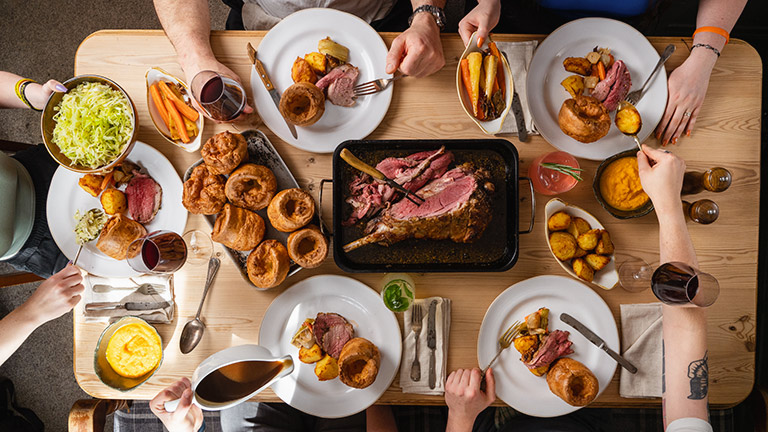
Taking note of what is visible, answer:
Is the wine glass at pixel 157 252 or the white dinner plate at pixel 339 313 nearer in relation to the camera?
the wine glass at pixel 157 252

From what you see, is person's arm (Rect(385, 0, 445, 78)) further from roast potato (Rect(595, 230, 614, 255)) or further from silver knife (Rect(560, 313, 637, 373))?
silver knife (Rect(560, 313, 637, 373))

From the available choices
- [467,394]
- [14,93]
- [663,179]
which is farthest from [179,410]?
[663,179]

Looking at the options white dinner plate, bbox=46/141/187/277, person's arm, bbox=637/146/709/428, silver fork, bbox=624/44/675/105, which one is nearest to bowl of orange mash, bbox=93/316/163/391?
white dinner plate, bbox=46/141/187/277

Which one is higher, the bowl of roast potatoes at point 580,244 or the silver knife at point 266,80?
the silver knife at point 266,80

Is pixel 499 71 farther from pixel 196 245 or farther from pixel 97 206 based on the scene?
pixel 97 206

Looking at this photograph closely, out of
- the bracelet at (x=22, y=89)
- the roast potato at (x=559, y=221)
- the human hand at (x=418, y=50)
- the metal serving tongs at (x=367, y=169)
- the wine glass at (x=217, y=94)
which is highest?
the human hand at (x=418, y=50)

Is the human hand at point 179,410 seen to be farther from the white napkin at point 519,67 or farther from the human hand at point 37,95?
the white napkin at point 519,67

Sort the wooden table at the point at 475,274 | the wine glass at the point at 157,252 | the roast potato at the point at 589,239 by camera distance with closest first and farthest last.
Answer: the wine glass at the point at 157,252, the roast potato at the point at 589,239, the wooden table at the point at 475,274

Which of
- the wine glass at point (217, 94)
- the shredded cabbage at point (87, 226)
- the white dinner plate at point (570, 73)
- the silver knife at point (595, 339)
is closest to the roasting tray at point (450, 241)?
the white dinner plate at point (570, 73)
